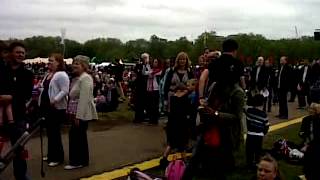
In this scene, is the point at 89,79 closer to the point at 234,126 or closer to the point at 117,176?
the point at 117,176

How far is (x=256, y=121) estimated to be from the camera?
7.76 m

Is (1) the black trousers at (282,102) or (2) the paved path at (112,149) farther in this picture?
(1) the black trousers at (282,102)

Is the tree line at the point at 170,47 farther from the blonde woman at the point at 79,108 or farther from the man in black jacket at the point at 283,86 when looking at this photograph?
the blonde woman at the point at 79,108

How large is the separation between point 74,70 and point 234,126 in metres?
3.18

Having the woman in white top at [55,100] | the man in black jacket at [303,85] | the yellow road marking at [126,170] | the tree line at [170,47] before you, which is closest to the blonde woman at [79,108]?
the woman in white top at [55,100]

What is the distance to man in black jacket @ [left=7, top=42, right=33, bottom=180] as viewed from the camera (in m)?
6.16

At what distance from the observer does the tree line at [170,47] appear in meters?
83.3

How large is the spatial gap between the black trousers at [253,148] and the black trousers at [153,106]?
521 centimetres

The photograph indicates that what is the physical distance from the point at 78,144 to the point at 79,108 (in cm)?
59

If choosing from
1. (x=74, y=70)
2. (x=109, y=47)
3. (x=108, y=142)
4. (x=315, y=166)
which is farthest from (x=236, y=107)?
(x=109, y=47)

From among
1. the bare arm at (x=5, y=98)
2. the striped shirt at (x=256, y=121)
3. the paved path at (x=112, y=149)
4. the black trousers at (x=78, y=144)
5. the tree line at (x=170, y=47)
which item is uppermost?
the bare arm at (x=5, y=98)

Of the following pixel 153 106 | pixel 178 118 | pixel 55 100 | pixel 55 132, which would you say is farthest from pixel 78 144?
pixel 153 106

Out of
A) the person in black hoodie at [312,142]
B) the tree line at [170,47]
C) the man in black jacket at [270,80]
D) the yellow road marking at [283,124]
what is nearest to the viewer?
the person in black hoodie at [312,142]

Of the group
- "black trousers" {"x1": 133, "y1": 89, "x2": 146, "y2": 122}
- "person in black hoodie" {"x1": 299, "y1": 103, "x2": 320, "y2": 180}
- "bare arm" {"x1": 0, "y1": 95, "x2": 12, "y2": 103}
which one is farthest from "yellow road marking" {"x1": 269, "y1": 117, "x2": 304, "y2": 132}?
"bare arm" {"x1": 0, "y1": 95, "x2": 12, "y2": 103}
